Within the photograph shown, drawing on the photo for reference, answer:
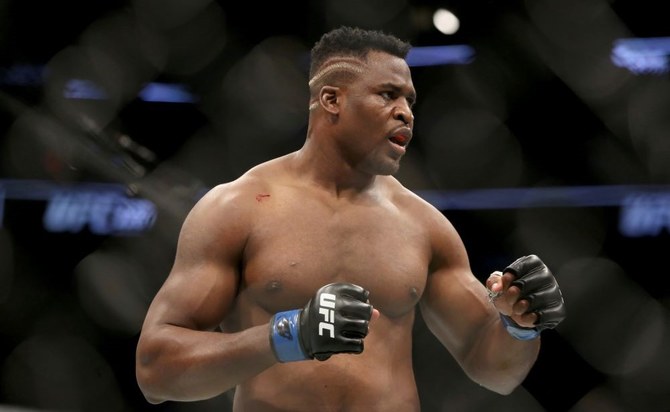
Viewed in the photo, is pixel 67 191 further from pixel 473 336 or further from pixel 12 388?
pixel 473 336

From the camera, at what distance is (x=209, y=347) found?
1.29 metres

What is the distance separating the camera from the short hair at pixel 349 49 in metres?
1.50

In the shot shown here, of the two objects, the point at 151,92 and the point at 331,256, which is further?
the point at 151,92

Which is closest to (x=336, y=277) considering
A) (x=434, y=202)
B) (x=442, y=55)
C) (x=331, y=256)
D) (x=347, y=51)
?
(x=331, y=256)

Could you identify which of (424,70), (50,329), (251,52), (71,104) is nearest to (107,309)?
(50,329)

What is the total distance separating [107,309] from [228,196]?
986 mm

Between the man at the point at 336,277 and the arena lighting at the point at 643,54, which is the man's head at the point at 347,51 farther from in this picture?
the arena lighting at the point at 643,54

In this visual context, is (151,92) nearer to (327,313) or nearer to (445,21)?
(445,21)

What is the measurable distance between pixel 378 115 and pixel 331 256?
0.77 ft

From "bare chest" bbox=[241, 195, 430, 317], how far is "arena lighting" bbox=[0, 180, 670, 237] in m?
0.71

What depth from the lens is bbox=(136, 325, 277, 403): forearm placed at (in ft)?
4.11

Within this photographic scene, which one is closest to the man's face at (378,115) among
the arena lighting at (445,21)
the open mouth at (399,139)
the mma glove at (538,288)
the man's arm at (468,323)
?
the open mouth at (399,139)

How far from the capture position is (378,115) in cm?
146

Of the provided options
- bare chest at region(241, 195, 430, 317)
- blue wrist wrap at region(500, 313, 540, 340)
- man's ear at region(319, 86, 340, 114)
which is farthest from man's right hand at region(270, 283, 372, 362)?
man's ear at region(319, 86, 340, 114)
